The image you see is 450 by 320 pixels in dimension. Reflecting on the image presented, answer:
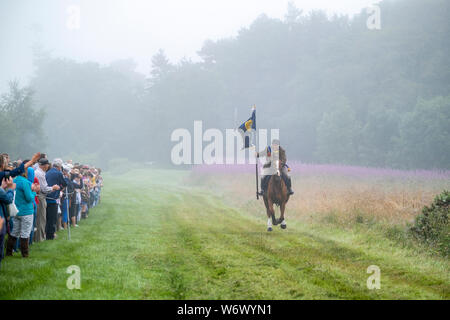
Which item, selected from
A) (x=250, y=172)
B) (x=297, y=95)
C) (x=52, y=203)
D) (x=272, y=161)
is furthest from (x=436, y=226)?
(x=297, y=95)

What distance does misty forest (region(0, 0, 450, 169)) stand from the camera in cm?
4884

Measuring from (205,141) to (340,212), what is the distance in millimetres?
48647

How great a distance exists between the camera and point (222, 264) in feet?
31.6

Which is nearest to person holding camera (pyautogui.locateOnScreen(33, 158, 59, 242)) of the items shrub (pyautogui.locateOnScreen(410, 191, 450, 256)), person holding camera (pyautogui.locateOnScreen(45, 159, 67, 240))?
person holding camera (pyautogui.locateOnScreen(45, 159, 67, 240))

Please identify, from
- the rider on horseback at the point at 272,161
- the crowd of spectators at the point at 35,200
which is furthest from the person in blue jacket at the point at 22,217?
Result: the rider on horseback at the point at 272,161

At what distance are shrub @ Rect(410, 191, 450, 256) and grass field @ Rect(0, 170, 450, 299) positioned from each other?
471mm

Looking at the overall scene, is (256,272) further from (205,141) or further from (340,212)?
(205,141)

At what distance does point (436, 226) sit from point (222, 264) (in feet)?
18.9

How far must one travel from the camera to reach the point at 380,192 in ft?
58.2

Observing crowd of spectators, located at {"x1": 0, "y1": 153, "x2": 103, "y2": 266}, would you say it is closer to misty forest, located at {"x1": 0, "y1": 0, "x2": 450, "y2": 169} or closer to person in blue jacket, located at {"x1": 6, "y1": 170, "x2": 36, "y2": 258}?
person in blue jacket, located at {"x1": 6, "y1": 170, "x2": 36, "y2": 258}

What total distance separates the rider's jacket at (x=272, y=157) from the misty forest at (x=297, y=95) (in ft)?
112

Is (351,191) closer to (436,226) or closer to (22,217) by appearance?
(436,226)

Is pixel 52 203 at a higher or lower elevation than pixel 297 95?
lower
